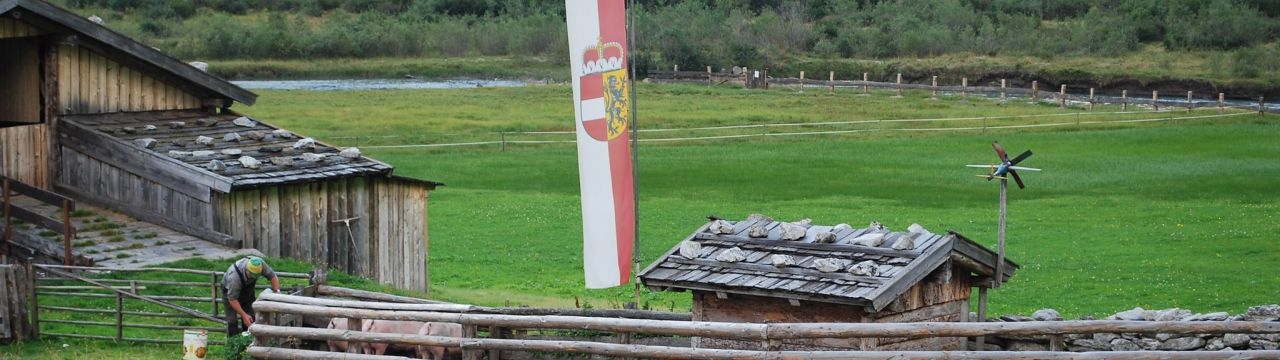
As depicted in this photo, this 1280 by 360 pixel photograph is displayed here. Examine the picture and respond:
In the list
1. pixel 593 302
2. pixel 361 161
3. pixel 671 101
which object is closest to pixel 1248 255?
pixel 593 302

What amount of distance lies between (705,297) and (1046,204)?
30.0 m

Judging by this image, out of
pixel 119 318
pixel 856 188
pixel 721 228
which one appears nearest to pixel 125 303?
pixel 119 318

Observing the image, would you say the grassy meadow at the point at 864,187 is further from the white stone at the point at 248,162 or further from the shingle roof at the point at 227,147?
the white stone at the point at 248,162

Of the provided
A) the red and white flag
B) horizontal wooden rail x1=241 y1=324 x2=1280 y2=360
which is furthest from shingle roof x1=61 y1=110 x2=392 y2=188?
horizontal wooden rail x1=241 y1=324 x2=1280 y2=360

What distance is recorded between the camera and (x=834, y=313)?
17.7m

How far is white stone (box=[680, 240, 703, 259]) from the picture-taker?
61.1 ft

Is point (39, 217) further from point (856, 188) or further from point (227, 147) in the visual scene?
point (856, 188)

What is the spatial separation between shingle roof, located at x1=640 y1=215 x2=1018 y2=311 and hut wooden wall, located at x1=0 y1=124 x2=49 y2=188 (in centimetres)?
1481

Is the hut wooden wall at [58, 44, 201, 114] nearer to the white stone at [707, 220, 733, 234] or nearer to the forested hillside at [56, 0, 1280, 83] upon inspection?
the white stone at [707, 220, 733, 234]

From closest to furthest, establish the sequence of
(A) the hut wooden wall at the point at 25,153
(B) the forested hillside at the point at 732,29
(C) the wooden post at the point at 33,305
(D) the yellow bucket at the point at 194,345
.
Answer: (D) the yellow bucket at the point at 194,345 → (C) the wooden post at the point at 33,305 → (A) the hut wooden wall at the point at 25,153 → (B) the forested hillside at the point at 732,29

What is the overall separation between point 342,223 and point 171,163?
3246mm

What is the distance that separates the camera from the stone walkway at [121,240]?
26.4 metres

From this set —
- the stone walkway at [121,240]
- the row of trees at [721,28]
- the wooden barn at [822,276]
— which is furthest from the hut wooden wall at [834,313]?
the row of trees at [721,28]

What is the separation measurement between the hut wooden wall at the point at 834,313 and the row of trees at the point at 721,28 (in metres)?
77.0
